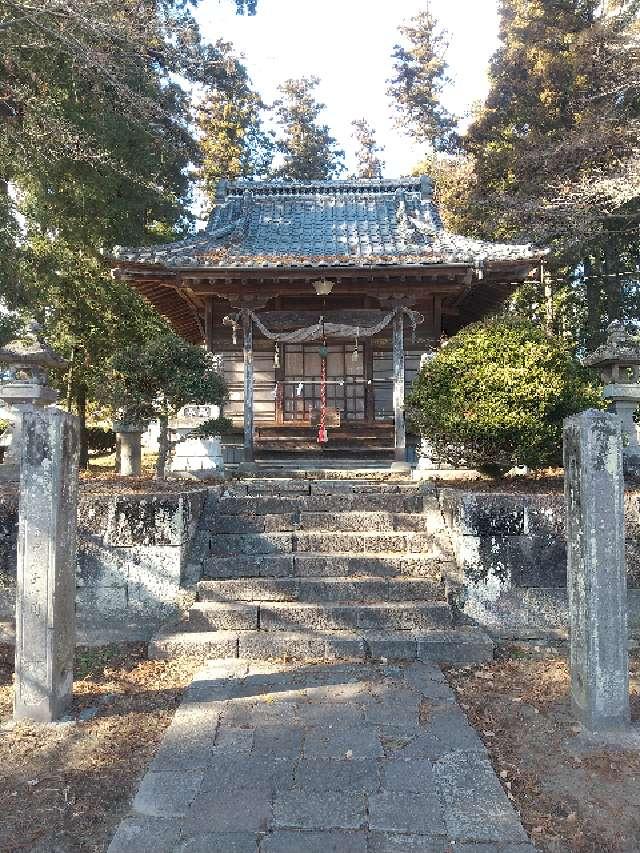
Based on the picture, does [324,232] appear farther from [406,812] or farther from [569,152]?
[406,812]

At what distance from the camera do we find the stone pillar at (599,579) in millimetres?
4113

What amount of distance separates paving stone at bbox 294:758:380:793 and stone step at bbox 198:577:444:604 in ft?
7.96

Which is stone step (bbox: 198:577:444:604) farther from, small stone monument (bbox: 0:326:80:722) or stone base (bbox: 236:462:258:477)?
stone base (bbox: 236:462:258:477)

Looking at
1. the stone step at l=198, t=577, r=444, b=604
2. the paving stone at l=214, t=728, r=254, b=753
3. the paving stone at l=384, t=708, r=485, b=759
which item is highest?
the stone step at l=198, t=577, r=444, b=604

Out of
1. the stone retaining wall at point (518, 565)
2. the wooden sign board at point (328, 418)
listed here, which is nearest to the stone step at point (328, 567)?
the stone retaining wall at point (518, 565)

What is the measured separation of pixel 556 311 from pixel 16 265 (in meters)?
16.7

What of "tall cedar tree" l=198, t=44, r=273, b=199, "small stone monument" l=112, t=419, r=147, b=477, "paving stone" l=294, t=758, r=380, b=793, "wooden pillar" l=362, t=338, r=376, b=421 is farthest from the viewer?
"tall cedar tree" l=198, t=44, r=273, b=199

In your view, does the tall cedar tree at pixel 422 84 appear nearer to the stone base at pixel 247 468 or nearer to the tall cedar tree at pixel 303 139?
the tall cedar tree at pixel 303 139

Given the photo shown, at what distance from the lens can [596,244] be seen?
20.1 metres

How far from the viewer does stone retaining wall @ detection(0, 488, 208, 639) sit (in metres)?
6.06

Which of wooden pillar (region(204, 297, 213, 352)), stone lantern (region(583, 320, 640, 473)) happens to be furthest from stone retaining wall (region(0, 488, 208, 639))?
wooden pillar (region(204, 297, 213, 352))

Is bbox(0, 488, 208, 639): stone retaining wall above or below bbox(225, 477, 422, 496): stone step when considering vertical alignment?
below

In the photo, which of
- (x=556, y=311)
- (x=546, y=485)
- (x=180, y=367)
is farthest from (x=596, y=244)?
(x=180, y=367)

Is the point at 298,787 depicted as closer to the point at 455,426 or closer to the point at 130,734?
the point at 130,734
